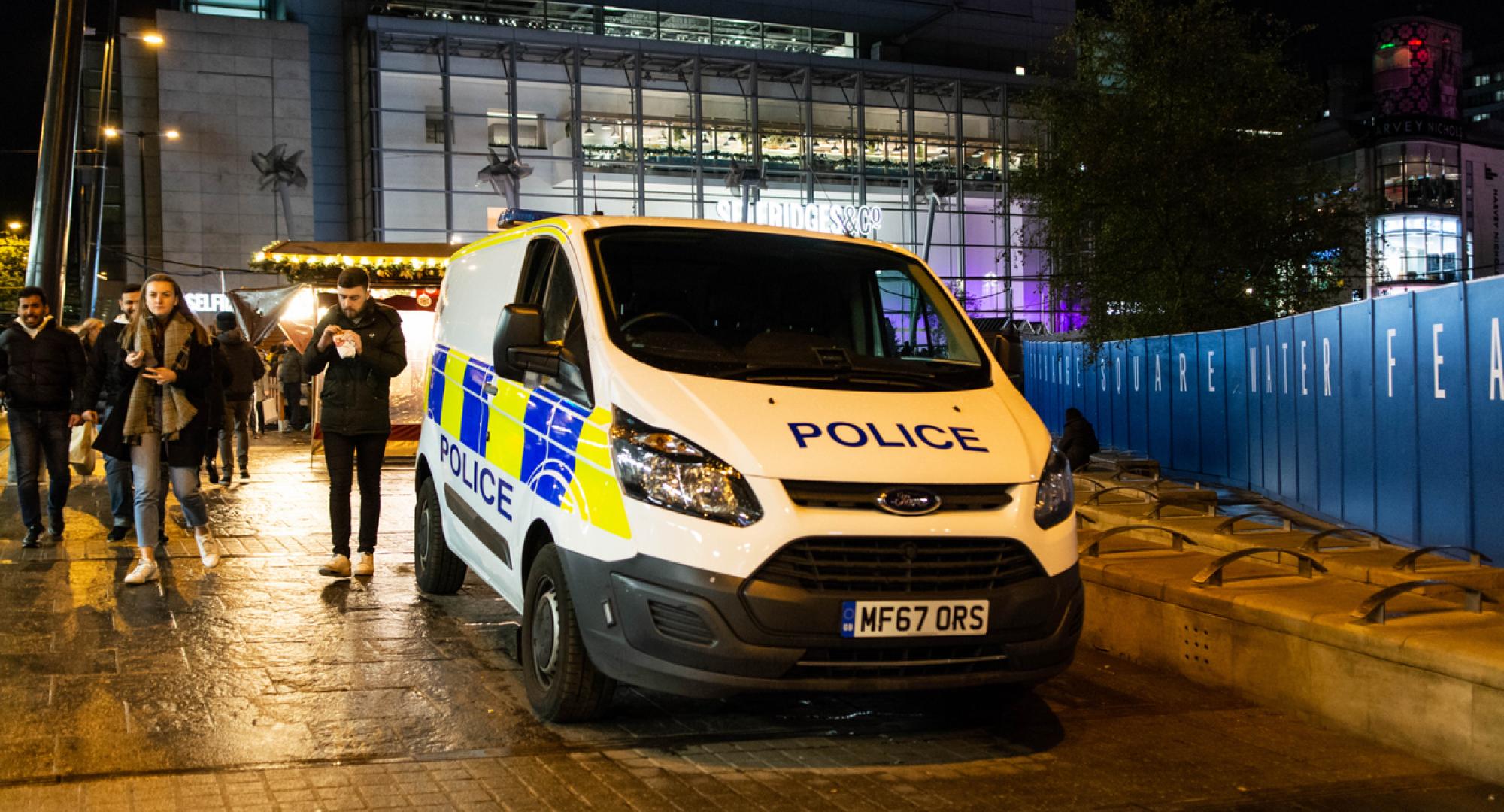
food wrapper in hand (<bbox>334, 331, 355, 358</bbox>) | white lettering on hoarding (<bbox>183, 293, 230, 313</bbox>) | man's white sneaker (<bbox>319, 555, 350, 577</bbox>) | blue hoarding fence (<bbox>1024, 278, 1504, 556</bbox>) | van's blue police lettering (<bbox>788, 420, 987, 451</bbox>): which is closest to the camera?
van's blue police lettering (<bbox>788, 420, 987, 451</bbox>)

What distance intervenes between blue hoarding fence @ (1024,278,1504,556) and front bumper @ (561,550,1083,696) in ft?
23.4

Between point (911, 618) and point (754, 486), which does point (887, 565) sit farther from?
point (754, 486)

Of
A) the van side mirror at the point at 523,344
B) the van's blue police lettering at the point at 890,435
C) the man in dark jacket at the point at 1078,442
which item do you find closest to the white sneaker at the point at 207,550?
the van side mirror at the point at 523,344

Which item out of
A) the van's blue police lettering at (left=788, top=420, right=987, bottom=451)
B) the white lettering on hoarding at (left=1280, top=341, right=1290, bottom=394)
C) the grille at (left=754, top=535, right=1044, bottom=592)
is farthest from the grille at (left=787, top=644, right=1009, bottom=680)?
the white lettering on hoarding at (left=1280, top=341, right=1290, bottom=394)

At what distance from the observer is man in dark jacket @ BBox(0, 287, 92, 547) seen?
9.91m

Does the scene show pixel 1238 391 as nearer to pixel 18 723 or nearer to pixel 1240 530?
pixel 1240 530

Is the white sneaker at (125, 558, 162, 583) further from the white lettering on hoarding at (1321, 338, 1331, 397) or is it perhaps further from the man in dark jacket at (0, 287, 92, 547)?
the white lettering on hoarding at (1321, 338, 1331, 397)

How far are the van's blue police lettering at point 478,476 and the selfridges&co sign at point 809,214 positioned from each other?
4393cm

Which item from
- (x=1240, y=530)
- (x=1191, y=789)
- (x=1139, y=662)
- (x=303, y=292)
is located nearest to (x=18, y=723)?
(x=1191, y=789)

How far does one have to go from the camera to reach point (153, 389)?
8211mm

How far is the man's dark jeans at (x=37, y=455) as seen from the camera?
9898mm

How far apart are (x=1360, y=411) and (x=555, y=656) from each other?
10932mm

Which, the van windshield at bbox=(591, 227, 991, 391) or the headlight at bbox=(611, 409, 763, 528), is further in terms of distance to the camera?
the van windshield at bbox=(591, 227, 991, 391)

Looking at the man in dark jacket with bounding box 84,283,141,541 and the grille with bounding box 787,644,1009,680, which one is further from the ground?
the man in dark jacket with bounding box 84,283,141,541
